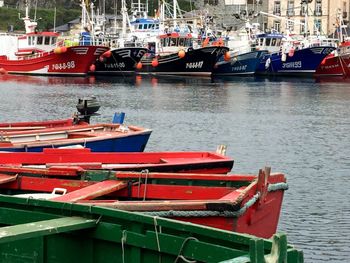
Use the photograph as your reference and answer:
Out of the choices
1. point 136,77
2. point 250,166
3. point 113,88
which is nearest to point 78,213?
point 250,166

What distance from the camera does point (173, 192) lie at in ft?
38.4

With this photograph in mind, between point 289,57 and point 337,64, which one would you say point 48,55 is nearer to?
point 289,57

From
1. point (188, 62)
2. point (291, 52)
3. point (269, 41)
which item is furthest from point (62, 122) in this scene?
point (269, 41)

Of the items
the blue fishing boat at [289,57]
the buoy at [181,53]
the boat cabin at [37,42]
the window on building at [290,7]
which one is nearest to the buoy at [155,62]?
the buoy at [181,53]

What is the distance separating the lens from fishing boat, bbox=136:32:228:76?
68875 millimetres

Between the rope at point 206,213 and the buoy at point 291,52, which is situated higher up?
the buoy at point 291,52

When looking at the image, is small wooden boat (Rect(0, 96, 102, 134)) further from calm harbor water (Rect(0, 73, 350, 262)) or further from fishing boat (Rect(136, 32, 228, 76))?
fishing boat (Rect(136, 32, 228, 76))

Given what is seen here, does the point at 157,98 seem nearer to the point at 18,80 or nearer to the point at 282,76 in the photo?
the point at 18,80

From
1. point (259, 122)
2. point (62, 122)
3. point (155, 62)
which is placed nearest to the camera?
point (62, 122)

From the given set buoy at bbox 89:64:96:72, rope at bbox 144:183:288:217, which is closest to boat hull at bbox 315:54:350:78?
buoy at bbox 89:64:96:72

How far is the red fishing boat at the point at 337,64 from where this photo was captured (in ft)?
240

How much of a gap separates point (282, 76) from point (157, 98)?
3156cm

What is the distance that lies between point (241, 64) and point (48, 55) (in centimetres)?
1648

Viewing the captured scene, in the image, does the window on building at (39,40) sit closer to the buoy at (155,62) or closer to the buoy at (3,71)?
the buoy at (3,71)
